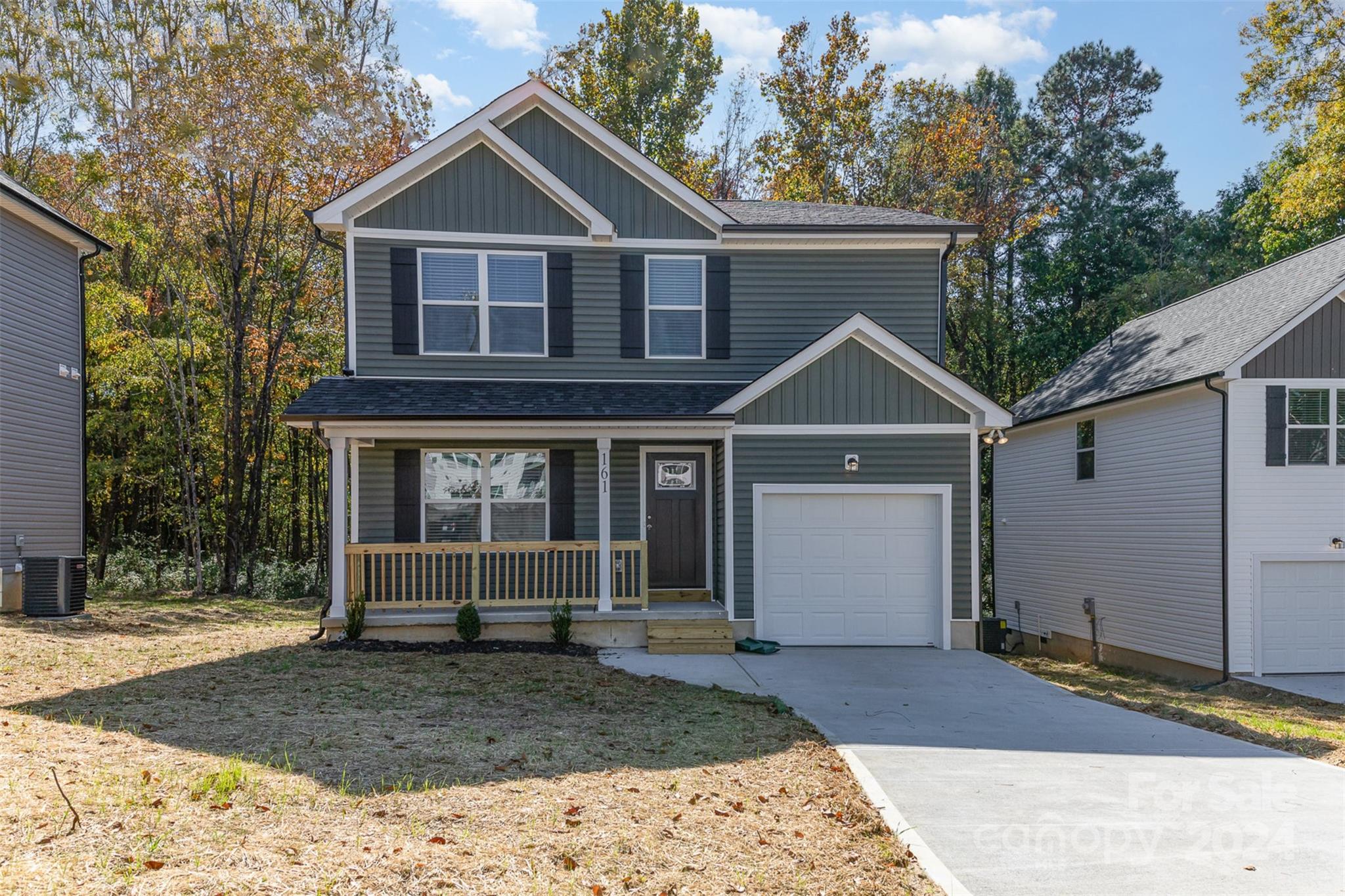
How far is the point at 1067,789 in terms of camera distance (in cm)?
605

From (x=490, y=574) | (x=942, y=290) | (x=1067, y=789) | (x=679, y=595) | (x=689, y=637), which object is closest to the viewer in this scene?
(x=1067, y=789)

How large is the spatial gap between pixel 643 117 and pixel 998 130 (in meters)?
12.1

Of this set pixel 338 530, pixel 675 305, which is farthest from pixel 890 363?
pixel 338 530

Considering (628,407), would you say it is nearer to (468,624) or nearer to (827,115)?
(468,624)

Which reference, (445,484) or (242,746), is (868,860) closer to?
(242,746)

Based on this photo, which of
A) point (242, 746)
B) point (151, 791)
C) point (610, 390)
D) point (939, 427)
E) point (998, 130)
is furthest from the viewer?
point (998, 130)

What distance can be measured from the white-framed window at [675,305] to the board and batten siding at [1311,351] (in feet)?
25.7

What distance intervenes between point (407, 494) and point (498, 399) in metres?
1.83

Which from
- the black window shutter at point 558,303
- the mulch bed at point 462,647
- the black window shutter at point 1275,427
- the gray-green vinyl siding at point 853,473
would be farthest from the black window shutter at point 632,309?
the black window shutter at point 1275,427

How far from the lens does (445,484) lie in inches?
497

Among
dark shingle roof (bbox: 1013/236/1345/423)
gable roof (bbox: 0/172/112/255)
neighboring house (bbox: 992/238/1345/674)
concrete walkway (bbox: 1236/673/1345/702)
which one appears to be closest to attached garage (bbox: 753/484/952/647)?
neighboring house (bbox: 992/238/1345/674)

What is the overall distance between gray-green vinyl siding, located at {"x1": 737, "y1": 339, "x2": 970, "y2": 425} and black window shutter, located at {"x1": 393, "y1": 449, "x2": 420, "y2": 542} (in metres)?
4.40

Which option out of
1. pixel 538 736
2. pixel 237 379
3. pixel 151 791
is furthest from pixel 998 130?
pixel 151 791

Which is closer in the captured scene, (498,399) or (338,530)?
(338,530)
